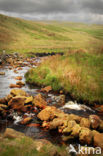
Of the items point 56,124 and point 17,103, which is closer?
point 56,124

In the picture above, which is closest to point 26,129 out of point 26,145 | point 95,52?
point 26,145

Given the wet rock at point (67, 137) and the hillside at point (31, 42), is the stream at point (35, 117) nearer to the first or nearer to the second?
the wet rock at point (67, 137)

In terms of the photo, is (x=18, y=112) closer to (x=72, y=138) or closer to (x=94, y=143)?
(x=72, y=138)

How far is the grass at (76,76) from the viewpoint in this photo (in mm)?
12070

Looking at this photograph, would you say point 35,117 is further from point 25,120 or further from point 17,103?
point 17,103

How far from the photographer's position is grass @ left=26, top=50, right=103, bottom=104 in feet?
39.6

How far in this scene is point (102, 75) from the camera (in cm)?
1344

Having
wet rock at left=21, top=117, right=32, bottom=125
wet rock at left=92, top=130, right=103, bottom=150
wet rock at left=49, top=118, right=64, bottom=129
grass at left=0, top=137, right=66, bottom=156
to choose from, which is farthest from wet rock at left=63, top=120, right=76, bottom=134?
grass at left=0, top=137, right=66, bottom=156

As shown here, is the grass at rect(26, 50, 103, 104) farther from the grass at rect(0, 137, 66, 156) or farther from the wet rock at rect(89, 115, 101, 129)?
the grass at rect(0, 137, 66, 156)

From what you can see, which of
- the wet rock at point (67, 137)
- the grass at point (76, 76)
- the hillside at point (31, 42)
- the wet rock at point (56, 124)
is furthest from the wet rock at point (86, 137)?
the hillside at point (31, 42)

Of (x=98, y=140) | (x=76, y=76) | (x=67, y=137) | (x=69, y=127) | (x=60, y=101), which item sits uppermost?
(x=76, y=76)

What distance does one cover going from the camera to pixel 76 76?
44.8ft

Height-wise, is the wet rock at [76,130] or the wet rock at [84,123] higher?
the wet rock at [76,130]

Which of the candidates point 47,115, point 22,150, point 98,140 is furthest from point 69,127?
point 22,150
